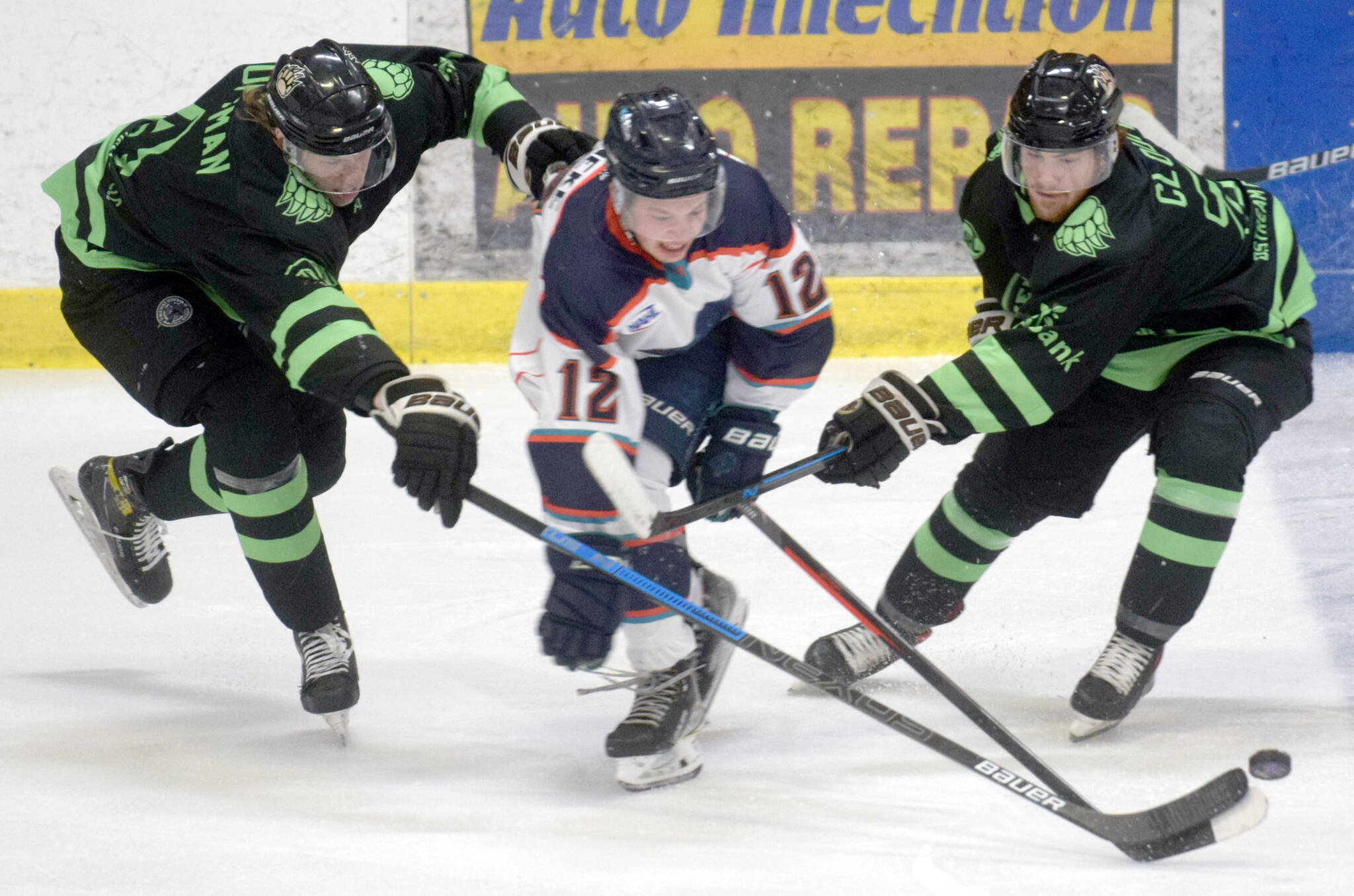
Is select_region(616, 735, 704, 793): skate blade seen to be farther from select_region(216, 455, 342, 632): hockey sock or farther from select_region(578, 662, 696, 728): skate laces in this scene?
select_region(216, 455, 342, 632): hockey sock

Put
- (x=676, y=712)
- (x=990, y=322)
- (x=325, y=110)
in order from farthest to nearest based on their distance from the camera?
1. (x=990, y=322)
2. (x=676, y=712)
3. (x=325, y=110)

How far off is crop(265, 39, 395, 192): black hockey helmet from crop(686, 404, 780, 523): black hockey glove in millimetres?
600

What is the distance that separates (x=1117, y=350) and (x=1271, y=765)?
1.90 feet

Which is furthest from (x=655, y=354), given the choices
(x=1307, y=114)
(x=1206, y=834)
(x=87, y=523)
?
(x=1307, y=114)

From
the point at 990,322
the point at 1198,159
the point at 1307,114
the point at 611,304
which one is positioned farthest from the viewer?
the point at 1307,114

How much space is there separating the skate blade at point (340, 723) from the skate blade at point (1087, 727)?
3.38 ft

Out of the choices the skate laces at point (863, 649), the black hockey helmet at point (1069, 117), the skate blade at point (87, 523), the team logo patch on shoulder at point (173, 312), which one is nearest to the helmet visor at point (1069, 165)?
the black hockey helmet at point (1069, 117)

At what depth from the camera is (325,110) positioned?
6.11ft

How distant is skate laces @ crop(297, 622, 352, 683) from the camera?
2.07 m

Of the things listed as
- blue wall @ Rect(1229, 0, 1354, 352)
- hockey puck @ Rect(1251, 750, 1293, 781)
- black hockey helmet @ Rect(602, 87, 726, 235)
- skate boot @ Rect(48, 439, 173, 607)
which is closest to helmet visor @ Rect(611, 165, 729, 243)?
black hockey helmet @ Rect(602, 87, 726, 235)

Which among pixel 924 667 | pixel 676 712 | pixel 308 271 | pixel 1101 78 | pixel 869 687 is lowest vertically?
pixel 869 687

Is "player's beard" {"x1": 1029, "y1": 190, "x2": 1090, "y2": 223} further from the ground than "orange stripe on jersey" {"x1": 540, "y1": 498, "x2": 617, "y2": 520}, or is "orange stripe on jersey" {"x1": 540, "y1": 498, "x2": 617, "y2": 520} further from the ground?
"player's beard" {"x1": 1029, "y1": 190, "x2": 1090, "y2": 223}

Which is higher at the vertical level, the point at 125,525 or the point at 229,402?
the point at 229,402

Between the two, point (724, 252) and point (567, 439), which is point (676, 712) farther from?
point (724, 252)
